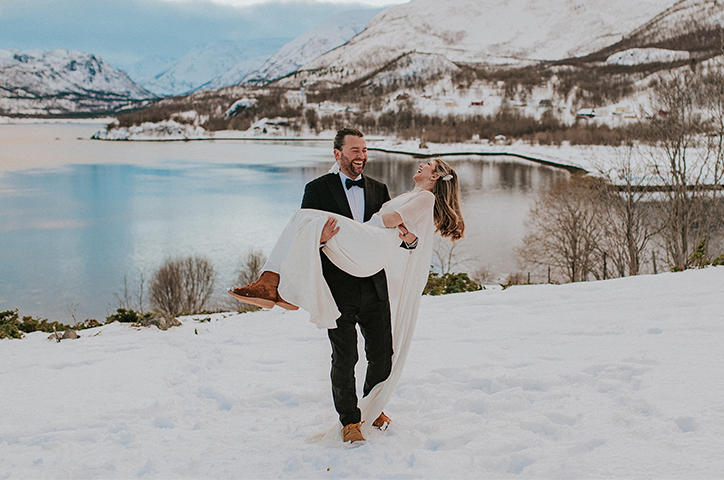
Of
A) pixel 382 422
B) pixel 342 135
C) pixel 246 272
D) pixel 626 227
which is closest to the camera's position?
pixel 342 135

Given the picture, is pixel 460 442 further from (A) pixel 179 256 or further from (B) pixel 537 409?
(A) pixel 179 256

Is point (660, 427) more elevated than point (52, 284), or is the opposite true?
point (660, 427)

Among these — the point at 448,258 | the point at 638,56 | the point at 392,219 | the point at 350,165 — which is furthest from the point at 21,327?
the point at 638,56

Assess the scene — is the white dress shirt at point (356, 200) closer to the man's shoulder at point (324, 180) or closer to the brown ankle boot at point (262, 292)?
the man's shoulder at point (324, 180)

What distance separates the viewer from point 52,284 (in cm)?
2177

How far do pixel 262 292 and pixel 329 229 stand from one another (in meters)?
0.53

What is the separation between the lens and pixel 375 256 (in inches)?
108

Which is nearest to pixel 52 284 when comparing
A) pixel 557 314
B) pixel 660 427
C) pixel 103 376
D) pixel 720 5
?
pixel 103 376

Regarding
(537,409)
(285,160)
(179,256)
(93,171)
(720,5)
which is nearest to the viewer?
(537,409)

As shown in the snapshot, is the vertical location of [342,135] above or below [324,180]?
above

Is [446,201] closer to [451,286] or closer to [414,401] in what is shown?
[414,401]

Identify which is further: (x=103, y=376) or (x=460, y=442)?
(x=103, y=376)

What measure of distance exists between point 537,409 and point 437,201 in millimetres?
1486

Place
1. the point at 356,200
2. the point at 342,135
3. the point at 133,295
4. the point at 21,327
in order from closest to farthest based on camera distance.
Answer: the point at 342,135 → the point at 356,200 → the point at 21,327 → the point at 133,295
